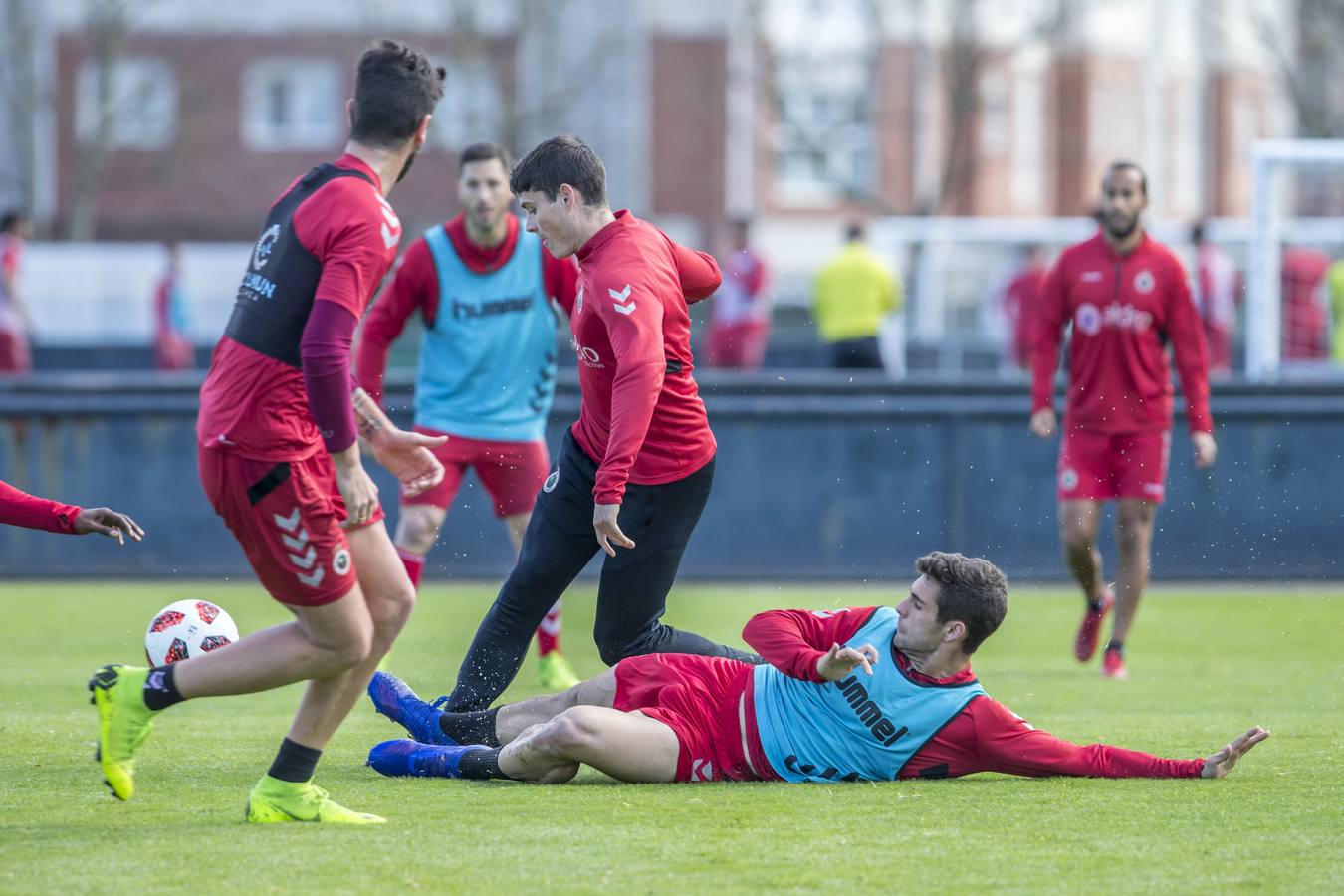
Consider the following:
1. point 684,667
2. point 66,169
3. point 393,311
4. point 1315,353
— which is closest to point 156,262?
point 66,169

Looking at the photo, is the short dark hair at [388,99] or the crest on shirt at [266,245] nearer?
the crest on shirt at [266,245]

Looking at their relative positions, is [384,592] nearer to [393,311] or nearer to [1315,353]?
[393,311]

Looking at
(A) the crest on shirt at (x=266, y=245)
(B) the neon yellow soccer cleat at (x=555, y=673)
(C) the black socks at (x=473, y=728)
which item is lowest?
(B) the neon yellow soccer cleat at (x=555, y=673)

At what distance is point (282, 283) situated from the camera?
5504mm

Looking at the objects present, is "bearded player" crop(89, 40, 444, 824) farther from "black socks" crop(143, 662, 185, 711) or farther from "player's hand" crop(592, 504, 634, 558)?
"player's hand" crop(592, 504, 634, 558)

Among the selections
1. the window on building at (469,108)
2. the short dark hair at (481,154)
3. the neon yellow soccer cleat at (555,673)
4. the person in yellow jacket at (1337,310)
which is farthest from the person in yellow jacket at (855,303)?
the window on building at (469,108)

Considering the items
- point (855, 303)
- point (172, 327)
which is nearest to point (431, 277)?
point (855, 303)

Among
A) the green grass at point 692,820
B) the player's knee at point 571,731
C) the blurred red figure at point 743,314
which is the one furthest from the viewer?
the blurred red figure at point 743,314

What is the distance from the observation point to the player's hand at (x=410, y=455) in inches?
239

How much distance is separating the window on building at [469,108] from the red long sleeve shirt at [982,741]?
1162 inches

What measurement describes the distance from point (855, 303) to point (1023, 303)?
138 inches

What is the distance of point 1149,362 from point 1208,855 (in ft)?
16.5

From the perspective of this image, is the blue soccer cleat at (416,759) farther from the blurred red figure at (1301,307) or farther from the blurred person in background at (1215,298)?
the blurred red figure at (1301,307)

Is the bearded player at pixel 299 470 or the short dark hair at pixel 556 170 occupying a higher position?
the short dark hair at pixel 556 170
